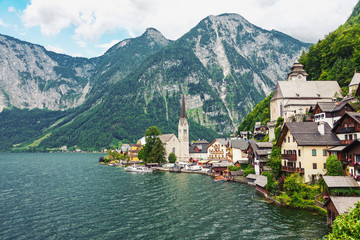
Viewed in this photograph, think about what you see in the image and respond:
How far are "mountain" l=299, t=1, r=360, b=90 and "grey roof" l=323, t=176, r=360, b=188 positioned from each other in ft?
176

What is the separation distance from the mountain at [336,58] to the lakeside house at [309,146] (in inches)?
1679

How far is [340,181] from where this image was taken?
39.3 meters

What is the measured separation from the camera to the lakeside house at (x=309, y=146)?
47656 mm

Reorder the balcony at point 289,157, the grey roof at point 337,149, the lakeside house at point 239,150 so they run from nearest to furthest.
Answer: the grey roof at point 337,149, the balcony at point 289,157, the lakeside house at point 239,150

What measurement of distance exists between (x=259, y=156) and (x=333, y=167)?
1094 inches

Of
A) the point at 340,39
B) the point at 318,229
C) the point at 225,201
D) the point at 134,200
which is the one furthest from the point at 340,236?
the point at 340,39

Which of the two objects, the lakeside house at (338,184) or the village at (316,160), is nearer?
the lakeside house at (338,184)

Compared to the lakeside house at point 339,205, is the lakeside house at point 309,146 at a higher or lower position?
higher

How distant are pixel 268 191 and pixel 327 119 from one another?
729 inches

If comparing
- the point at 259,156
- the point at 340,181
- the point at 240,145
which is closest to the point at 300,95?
the point at 240,145

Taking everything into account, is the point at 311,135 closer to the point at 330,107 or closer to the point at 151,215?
the point at 330,107

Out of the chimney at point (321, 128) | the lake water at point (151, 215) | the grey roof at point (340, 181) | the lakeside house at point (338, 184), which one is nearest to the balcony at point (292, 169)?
the lake water at point (151, 215)

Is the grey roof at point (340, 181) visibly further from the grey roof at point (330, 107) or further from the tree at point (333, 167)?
the grey roof at point (330, 107)

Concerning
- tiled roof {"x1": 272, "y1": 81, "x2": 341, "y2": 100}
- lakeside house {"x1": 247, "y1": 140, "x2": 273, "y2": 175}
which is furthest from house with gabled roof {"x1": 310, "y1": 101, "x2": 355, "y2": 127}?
tiled roof {"x1": 272, "y1": 81, "x2": 341, "y2": 100}
